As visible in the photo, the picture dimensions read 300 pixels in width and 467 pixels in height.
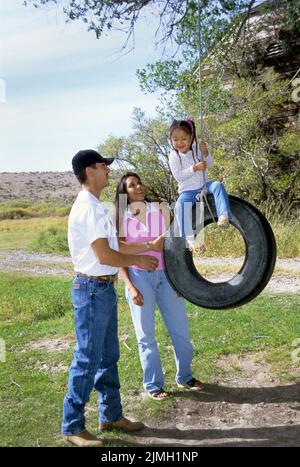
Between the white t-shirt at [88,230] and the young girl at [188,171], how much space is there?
706mm

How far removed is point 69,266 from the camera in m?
15.0

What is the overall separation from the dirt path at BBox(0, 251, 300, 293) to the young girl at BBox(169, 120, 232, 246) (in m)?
4.67

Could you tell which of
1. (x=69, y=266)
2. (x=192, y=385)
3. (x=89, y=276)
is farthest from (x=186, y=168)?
(x=69, y=266)

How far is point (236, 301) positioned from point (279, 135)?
39.7 ft

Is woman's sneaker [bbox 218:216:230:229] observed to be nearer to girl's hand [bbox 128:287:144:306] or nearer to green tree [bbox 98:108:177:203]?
girl's hand [bbox 128:287:144:306]

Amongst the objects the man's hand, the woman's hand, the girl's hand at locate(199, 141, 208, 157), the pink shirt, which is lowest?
the man's hand

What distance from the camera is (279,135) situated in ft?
50.9

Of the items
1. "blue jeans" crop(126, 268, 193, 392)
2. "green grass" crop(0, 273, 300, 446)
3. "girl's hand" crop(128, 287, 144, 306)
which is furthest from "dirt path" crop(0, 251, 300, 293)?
"girl's hand" crop(128, 287, 144, 306)

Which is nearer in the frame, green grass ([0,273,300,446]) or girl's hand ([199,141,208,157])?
girl's hand ([199,141,208,157])

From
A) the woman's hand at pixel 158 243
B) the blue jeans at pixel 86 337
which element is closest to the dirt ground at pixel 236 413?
the blue jeans at pixel 86 337

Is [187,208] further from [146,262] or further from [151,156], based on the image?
[151,156]

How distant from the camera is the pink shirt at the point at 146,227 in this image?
14.8 feet

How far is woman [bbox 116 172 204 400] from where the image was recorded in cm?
451

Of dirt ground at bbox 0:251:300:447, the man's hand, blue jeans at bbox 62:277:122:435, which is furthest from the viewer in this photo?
dirt ground at bbox 0:251:300:447
